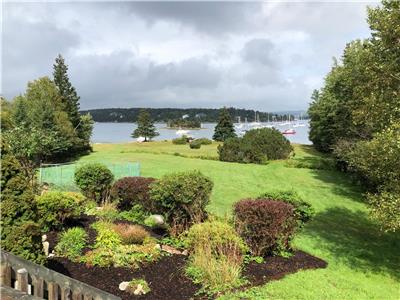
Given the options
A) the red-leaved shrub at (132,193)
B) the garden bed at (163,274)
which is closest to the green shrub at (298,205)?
the garden bed at (163,274)

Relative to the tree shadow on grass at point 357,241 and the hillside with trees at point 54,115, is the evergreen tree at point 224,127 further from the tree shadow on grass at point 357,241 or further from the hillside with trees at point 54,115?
the tree shadow on grass at point 357,241

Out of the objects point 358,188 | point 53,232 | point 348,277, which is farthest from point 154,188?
point 358,188

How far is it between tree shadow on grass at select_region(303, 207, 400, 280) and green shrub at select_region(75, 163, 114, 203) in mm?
8106

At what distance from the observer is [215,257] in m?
8.92

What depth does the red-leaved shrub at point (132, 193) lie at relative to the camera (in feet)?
45.4

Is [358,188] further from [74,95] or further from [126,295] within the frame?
[74,95]

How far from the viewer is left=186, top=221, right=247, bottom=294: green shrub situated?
8133mm

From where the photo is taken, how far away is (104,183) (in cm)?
1641

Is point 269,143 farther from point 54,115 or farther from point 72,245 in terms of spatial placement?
point 72,245

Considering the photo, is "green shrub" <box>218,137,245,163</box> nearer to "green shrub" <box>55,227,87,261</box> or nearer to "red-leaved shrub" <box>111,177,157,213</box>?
"red-leaved shrub" <box>111,177,157,213</box>

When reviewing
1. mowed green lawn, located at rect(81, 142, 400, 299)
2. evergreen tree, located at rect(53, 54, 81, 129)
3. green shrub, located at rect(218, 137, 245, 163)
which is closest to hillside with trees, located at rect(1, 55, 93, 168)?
evergreen tree, located at rect(53, 54, 81, 129)

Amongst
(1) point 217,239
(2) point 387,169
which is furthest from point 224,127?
(1) point 217,239

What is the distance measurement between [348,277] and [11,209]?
759 centimetres

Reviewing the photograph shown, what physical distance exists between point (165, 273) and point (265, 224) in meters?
2.75
